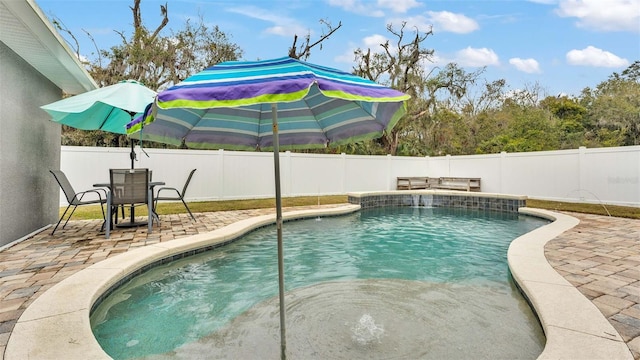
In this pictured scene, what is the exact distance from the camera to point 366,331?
8.54 feet

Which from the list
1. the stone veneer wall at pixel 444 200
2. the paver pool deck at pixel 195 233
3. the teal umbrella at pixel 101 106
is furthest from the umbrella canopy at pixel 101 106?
the stone veneer wall at pixel 444 200

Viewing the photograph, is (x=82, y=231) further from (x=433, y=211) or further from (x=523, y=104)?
(x=523, y=104)

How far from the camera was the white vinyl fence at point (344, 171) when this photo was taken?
355 inches

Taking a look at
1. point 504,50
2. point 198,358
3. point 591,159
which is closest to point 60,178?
point 198,358

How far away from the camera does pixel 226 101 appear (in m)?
1.78

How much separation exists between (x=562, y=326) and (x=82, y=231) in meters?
6.42

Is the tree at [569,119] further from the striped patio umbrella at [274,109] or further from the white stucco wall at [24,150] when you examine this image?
the white stucco wall at [24,150]

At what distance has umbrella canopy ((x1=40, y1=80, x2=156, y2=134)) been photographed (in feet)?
15.4

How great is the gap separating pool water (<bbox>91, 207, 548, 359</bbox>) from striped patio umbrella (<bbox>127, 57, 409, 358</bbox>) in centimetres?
66

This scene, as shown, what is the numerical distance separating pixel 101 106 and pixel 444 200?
980cm

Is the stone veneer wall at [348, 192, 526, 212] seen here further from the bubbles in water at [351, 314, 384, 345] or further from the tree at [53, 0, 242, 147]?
the tree at [53, 0, 242, 147]

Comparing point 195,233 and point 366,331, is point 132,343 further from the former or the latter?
point 195,233

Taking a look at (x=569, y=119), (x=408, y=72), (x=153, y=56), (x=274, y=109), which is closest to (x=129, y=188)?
(x=274, y=109)

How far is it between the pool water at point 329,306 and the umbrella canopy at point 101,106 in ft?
8.25
